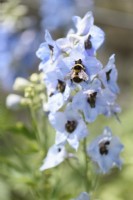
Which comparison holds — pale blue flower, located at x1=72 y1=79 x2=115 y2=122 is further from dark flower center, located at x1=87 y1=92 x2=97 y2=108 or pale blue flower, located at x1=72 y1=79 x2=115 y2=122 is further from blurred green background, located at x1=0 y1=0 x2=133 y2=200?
blurred green background, located at x1=0 y1=0 x2=133 y2=200

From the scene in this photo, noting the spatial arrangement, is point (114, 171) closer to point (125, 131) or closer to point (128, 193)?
point (125, 131)

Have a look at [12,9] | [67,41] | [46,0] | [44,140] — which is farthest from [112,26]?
[67,41]

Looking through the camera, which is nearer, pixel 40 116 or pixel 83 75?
pixel 83 75

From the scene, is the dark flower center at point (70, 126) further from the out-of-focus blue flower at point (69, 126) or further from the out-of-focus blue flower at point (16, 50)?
the out-of-focus blue flower at point (16, 50)

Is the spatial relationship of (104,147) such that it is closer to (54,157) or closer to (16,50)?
(54,157)

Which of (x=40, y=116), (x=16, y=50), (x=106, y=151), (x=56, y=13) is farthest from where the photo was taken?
(x=56, y=13)

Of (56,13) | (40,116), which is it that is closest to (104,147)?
(40,116)

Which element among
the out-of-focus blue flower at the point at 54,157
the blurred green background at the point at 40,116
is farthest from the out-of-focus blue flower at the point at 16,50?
the out-of-focus blue flower at the point at 54,157
